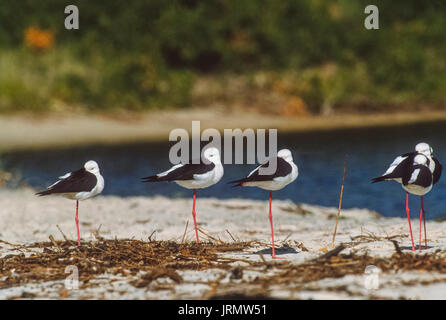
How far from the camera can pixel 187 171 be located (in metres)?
7.00

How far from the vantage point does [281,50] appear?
100 ft

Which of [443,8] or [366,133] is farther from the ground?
[443,8]

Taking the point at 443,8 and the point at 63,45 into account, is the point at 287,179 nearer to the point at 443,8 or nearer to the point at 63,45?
the point at 63,45

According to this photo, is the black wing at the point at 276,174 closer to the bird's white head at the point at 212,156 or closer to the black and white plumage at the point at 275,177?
the black and white plumage at the point at 275,177

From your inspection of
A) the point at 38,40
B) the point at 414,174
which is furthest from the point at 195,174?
the point at 38,40

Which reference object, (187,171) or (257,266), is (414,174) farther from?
(187,171)

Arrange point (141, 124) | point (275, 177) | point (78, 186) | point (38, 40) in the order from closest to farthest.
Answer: point (275, 177) → point (78, 186) → point (141, 124) → point (38, 40)

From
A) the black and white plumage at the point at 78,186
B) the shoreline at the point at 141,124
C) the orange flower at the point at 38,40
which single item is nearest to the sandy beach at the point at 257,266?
the black and white plumage at the point at 78,186

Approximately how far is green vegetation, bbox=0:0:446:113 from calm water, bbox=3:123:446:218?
13.5 ft

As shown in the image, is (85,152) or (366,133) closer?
(85,152)

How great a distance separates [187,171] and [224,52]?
23.4m

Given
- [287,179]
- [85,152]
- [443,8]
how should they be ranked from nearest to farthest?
[287,179], [85,152], [443,8]
